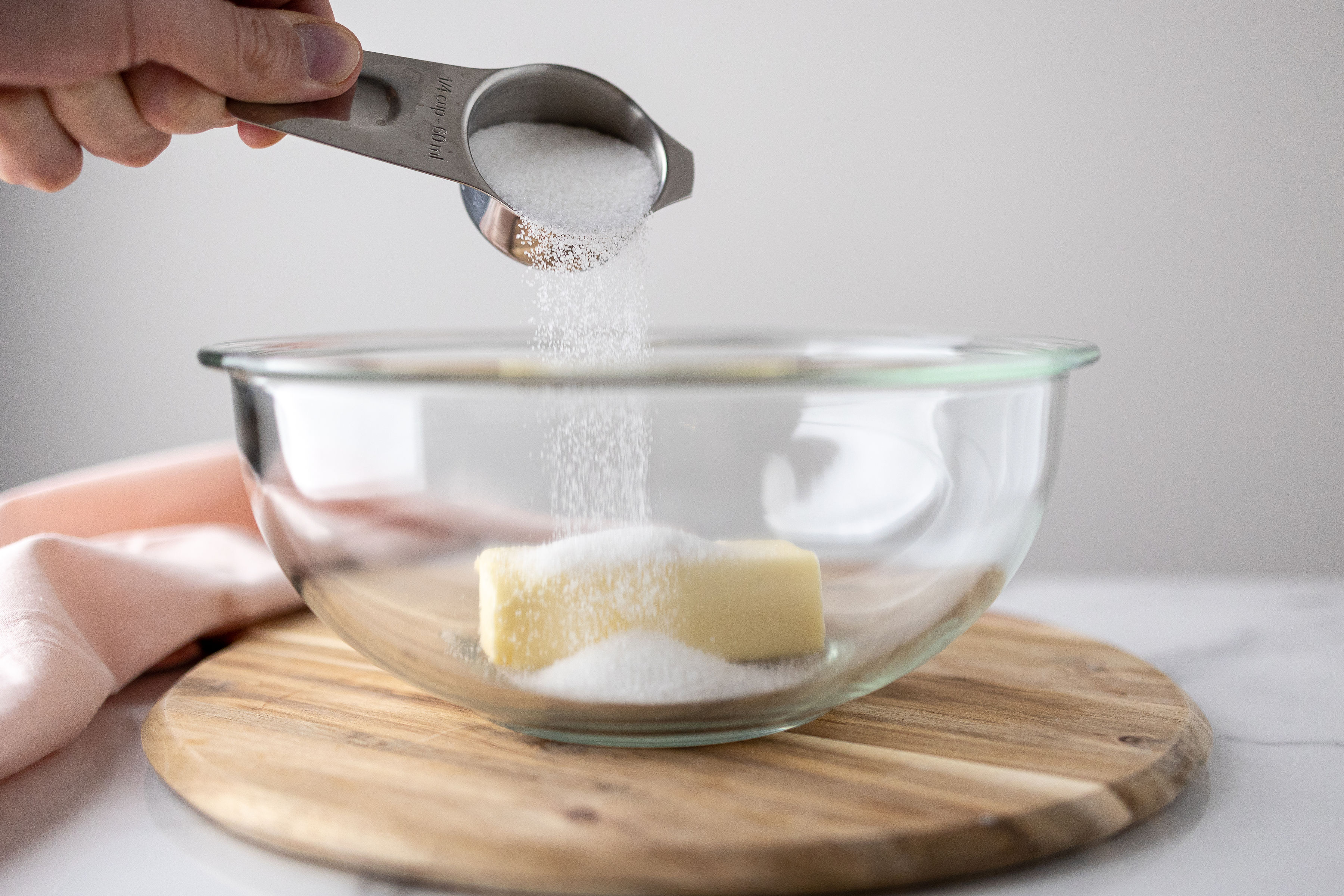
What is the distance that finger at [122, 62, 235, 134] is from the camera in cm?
67

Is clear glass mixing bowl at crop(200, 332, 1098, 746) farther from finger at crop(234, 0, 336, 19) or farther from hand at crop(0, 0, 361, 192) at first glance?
finger at crop(234, 0, 336, 19)

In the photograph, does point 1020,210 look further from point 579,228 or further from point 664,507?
point 664,507

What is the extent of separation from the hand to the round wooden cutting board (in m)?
0.36

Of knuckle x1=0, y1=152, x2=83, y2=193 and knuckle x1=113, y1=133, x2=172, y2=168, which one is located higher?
knuckle x1=113, y1=133, x2=172, y2=168

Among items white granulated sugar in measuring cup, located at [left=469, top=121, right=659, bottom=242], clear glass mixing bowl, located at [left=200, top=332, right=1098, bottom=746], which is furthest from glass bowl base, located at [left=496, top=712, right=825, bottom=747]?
white granulated sugar in measuring cup, located at [left=469, top=121, right=659, bottom=242]

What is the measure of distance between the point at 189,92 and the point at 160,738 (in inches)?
15.4

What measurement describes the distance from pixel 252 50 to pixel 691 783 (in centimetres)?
48

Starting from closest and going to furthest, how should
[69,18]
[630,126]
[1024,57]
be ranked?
[69,18] → [630,126] → [1024,57]

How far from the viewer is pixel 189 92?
0.67m

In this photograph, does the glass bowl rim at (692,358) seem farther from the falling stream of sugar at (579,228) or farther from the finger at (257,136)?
the finger at (257,136)

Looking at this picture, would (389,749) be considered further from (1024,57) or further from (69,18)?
(1024,57)

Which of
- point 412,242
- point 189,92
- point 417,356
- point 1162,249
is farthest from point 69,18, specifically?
point 1162,249

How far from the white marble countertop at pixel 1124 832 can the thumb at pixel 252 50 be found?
1.29 ft

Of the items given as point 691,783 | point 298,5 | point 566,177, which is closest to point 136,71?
point 298,5
